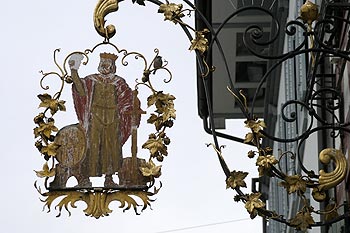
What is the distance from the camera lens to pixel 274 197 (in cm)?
2689

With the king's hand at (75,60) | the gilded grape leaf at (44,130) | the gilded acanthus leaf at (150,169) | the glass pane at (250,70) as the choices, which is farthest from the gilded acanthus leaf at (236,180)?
the glass pane at (250,70)

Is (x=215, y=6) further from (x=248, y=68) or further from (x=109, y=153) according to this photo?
(x=109, y=153)

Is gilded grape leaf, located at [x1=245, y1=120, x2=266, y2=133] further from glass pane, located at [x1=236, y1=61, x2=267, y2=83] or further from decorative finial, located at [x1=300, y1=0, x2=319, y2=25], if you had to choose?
glass pane, located at [x1=236, y1=61, x2=267, y2=83]

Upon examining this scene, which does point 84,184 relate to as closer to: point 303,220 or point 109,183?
point 109,183

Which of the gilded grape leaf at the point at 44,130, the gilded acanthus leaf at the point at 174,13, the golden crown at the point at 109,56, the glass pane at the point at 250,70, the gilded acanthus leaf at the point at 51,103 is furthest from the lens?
the glass pane at the point at 250,70

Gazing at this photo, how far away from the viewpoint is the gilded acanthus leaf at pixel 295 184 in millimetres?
11211

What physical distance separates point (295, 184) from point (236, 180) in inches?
17.3

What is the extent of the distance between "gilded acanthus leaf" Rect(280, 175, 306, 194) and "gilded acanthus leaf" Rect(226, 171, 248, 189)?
0.31m

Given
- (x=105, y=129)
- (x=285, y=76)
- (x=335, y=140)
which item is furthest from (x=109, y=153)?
(x=285, y=76)

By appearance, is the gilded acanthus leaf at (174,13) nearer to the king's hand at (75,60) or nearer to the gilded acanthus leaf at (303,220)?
the king's hand at (75,60)

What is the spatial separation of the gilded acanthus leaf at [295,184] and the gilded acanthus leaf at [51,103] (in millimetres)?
1884

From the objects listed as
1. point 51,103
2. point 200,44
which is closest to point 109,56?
point 51,103

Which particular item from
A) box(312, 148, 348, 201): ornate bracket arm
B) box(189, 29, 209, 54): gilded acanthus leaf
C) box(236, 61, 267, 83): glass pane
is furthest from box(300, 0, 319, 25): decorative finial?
box(236, 61, 267, 83): glass pane

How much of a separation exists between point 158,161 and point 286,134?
1197 centimetres
